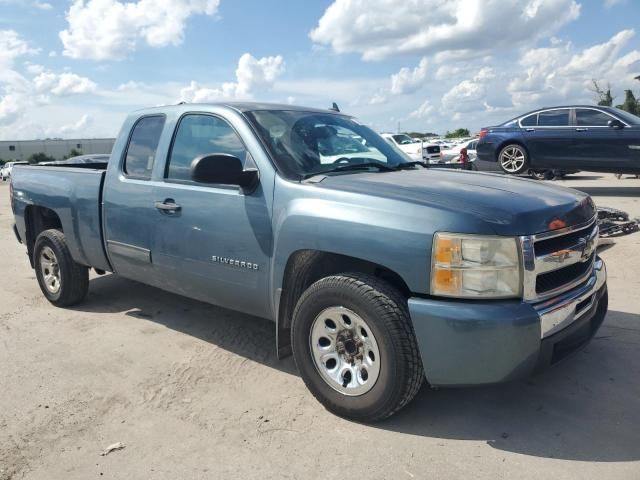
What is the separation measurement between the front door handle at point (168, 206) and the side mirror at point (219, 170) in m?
0.65

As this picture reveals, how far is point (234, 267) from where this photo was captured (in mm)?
3756

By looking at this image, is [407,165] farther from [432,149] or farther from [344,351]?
[432,149]

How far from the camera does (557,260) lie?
3014mm

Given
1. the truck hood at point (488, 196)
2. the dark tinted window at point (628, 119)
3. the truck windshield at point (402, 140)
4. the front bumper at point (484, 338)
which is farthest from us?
the truck windshield at point (402, 140)

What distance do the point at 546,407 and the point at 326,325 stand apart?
4.53 feet

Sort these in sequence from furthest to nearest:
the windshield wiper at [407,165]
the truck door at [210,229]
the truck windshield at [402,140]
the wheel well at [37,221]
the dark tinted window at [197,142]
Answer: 1. the truck windshield at [402,140]
2. the wheel well at [37,221]
3. the windshield wiper at [407,165]
4. the dark tinted window at [197,142]
5. the truck door at [210,229]

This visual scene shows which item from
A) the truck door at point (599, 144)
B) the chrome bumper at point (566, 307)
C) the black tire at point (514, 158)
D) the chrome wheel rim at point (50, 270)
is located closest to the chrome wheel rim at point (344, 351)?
the chrome bumper at point (566, 307)

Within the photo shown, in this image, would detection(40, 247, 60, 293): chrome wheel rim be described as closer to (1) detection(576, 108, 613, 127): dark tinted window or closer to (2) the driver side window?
(2) the driver side window

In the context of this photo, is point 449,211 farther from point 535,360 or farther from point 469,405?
point 469,405

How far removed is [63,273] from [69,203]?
741 millimetres

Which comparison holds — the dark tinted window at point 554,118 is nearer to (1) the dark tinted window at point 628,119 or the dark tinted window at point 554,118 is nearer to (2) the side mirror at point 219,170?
(1) the dark tinted window at point 628,119

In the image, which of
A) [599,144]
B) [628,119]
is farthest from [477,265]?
[628,119]

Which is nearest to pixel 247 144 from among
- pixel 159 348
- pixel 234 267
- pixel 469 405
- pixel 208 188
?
pixel 208 188

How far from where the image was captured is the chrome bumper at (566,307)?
285 cm
